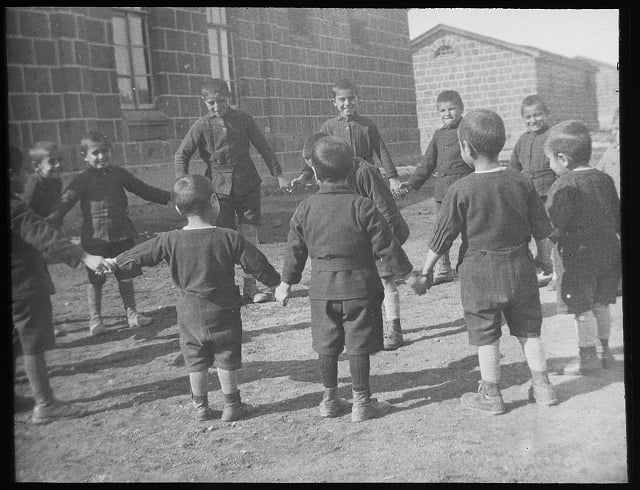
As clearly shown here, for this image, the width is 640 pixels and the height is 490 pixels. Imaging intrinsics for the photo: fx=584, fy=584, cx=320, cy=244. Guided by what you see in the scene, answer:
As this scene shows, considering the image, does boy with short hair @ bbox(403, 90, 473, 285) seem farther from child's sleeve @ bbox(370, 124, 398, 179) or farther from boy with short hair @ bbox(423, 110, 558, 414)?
boy with short hair @ bbox(423, 110, 558, 414)

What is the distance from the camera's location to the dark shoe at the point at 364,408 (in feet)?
8.87

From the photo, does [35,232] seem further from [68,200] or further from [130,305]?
[130,305]

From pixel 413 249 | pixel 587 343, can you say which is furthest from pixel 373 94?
pixel 587 343

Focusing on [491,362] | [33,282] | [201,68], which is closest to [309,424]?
[491,362]

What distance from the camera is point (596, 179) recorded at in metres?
2.92

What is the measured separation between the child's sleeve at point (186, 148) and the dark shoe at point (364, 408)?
208 cm

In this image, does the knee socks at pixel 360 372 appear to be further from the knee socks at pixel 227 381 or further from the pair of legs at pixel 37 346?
the pair of legs at pixel 37 346

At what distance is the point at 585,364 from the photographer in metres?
3.00

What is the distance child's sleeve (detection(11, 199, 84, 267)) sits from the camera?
2.59m

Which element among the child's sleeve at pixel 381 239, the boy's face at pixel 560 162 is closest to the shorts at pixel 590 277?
the boy's face at pixel 560 162

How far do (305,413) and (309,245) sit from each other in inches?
31.8

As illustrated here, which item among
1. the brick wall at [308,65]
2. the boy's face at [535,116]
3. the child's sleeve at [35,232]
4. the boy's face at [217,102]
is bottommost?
the child's sleeve at [35,232]

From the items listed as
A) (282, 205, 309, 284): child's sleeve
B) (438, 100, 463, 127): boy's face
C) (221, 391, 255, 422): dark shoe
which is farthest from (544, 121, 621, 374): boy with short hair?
(221, 391, 255, 422): dark shoe

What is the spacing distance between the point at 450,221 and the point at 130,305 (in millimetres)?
2283
